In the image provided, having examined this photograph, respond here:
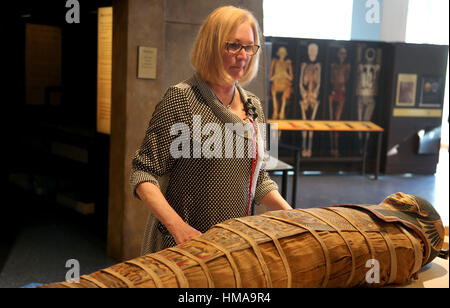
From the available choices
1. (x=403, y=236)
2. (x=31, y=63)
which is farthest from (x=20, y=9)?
(x=403, y=236)

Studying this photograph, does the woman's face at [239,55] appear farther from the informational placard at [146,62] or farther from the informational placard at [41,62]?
the informational placard at [41,62]

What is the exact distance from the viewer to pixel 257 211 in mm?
5234

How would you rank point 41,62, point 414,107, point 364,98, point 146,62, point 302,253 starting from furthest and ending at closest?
point 364,98
point 414,107
point 41,62
point 146,62
point 302,253

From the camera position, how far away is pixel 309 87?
10.6m

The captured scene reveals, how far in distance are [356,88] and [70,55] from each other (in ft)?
19.3

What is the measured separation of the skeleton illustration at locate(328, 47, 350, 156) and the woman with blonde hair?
895cm

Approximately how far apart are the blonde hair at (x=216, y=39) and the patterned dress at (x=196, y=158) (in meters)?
0.06

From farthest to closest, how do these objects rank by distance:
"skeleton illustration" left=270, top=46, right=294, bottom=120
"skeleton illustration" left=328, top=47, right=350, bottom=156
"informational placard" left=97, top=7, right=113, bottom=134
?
"skeleton illustration" left=328, top=47, right=350, bottom=156, "skeleton illustration" left=270, top=46, right=294, bottom=120, "informational placard" left=97, top=7, right=113, bottom=134

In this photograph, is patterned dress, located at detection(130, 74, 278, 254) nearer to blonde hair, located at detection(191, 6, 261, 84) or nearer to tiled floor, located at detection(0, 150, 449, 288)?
blonde hair, located at detection(191, 6, 261, 84)

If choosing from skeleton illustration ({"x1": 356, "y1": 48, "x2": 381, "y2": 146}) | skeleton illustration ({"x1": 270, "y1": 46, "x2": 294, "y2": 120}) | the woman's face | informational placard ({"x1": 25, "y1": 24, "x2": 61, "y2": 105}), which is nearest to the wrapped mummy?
the woman's face

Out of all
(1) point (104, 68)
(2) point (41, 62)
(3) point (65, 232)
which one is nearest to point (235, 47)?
(1) point (104, 68)

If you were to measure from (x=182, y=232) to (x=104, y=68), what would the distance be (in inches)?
154

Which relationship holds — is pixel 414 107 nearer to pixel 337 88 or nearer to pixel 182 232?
pixel 337 88

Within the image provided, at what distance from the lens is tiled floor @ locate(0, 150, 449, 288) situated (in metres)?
4.87
